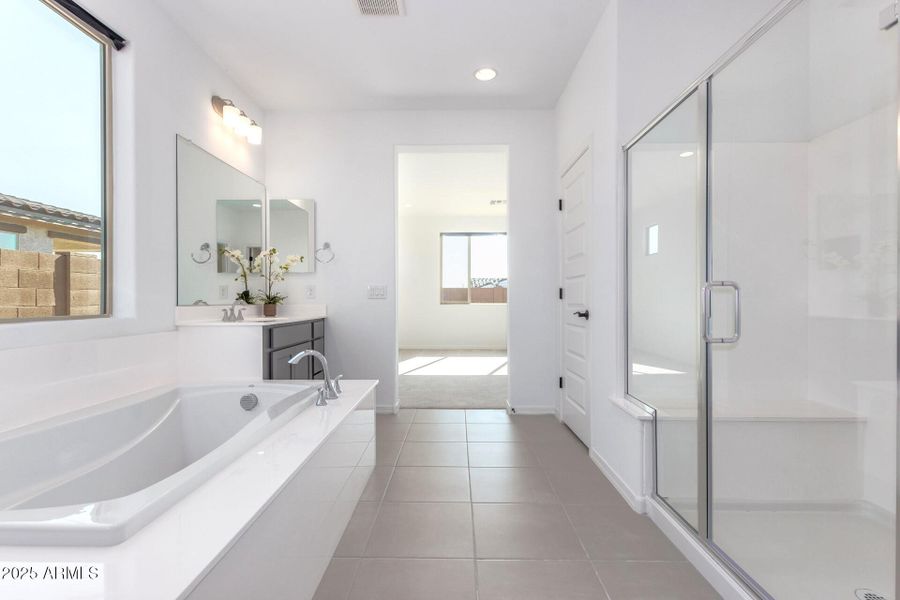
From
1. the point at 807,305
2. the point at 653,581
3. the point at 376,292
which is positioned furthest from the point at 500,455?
the point at 807,305

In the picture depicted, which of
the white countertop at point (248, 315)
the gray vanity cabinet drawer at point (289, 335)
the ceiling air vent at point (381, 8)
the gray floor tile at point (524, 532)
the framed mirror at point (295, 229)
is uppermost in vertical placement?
the ceiling air vent at point (381, 8)

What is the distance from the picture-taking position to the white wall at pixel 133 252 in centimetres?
166

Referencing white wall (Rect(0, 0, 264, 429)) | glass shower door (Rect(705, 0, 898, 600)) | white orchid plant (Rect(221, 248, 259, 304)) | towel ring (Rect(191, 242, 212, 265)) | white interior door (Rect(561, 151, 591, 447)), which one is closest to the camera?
glass shower door (Rect(705, 0, 898, 600))

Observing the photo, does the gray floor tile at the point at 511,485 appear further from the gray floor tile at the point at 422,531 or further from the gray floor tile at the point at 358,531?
the gray floor tile at the point at 358,531

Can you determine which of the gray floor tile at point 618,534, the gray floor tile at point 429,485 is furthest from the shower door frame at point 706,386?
the gray floor tile at point 429,485

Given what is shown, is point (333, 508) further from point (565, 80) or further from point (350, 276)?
point (565, 80)

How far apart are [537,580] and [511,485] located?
78 cm

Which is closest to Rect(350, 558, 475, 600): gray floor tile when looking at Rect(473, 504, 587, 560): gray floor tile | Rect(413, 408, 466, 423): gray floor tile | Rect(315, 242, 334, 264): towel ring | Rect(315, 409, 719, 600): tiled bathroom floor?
Rect(315, 409, 719, 600): tiled bathroom floor

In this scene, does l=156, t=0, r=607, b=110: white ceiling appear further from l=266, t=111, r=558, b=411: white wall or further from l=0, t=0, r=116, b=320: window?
l=0, t=0, r=116, b=320: window

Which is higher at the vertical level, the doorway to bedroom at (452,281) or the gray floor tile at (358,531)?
the doorway to bedroom at (452,281)

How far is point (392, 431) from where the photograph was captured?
10.6 ft

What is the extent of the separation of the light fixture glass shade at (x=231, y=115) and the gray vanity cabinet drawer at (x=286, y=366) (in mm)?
1617

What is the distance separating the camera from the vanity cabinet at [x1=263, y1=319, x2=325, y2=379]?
263 cm

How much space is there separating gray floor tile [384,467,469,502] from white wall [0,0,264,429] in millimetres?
1349
